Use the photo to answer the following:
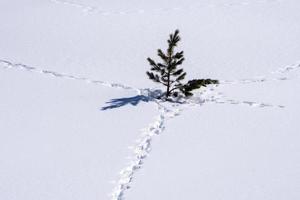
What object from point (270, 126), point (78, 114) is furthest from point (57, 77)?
point (270, 126)

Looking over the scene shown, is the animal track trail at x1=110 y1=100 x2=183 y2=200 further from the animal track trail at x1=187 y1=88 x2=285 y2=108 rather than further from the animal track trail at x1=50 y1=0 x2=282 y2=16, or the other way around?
the animal track trail at x1=50 y1=0 x2=282 y2=16

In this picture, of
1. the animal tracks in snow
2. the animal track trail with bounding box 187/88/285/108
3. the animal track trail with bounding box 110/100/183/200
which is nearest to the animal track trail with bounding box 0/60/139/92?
the animal tracks in snow

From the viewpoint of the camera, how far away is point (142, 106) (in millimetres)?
11914

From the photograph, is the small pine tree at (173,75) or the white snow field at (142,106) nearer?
the white snow field at (142,106)

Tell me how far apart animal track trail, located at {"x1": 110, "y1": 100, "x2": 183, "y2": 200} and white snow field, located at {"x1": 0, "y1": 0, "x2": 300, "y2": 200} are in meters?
0.02

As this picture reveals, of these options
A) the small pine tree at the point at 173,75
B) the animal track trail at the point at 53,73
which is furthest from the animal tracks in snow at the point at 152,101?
the small pine tree at the point at 173,75

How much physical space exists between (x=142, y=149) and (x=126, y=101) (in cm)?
237

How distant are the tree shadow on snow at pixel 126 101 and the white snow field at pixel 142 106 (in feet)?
0.16

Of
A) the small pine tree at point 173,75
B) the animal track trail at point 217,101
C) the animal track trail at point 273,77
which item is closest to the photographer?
the animal track trail at point 217,101

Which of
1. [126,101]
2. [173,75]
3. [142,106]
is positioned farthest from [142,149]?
[173,75]

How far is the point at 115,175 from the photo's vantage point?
9.18 meters

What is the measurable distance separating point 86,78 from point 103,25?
439 centimetres

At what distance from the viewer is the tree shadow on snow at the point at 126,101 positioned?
11.9 metres

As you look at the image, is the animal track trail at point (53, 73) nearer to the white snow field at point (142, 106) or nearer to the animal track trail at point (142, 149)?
the white snow field at point (142, 106)
